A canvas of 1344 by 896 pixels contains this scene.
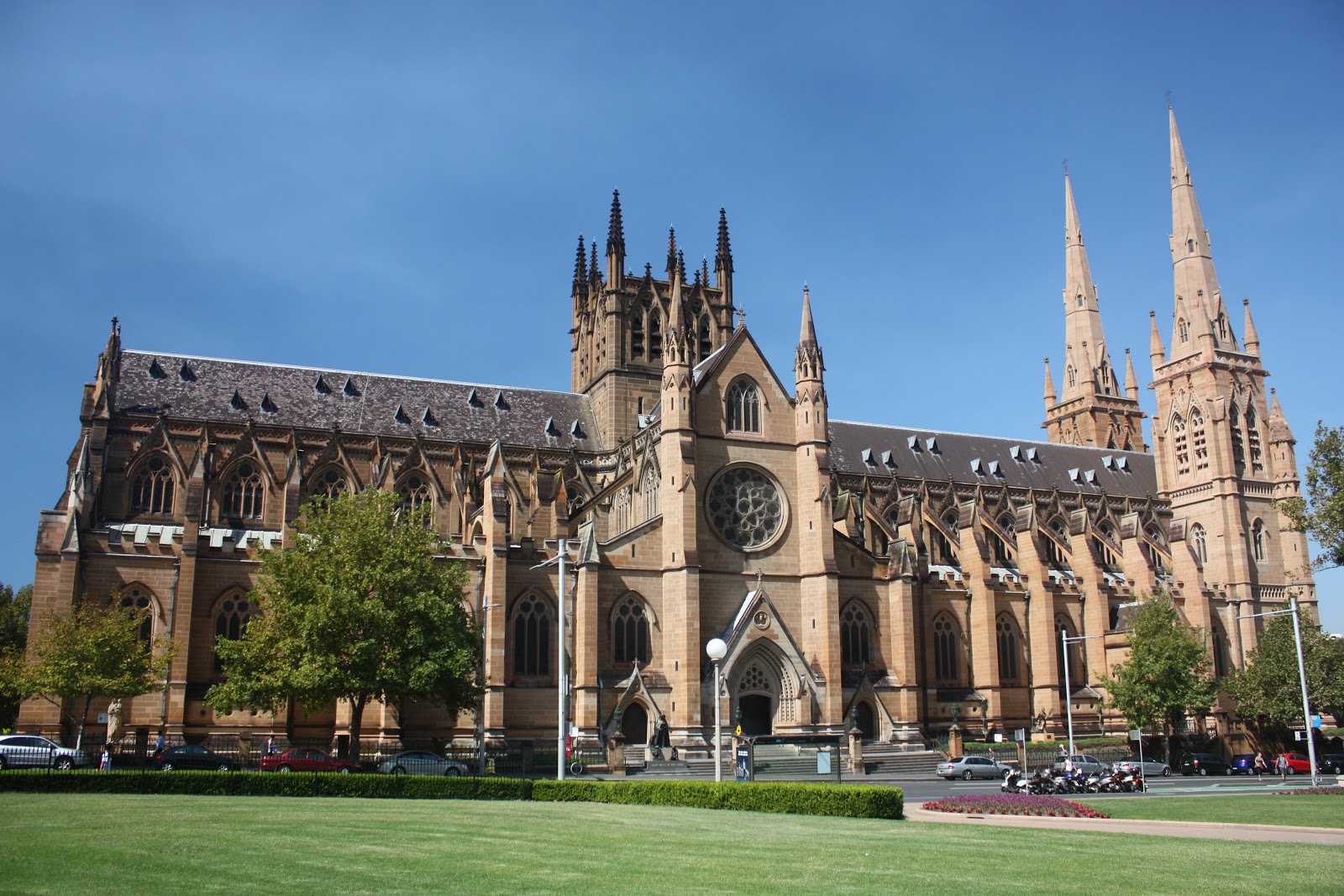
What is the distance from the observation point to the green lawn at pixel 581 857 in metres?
14.4

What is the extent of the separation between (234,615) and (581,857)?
41.2 metres

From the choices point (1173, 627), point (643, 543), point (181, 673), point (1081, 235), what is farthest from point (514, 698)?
point (1081, 235)

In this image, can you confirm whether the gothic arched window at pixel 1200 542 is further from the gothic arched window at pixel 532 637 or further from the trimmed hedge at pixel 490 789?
the trimmed hedge at pixel 490 789

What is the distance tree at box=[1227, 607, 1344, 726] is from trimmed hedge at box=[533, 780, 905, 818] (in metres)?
47.4

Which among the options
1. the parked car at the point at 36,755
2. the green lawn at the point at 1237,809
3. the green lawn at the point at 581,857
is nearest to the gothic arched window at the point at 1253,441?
the green lawn at the point at 1237,809

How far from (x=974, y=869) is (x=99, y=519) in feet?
171

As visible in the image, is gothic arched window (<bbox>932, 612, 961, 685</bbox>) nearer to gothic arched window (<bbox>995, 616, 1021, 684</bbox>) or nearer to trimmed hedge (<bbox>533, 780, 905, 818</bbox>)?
gothic arched window (<bbox>995, 616, 1021, 684</bbox>)

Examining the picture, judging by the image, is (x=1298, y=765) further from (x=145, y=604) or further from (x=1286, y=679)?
(x=145, y=604)

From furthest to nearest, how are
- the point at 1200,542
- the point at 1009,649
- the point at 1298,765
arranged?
the point at 1200,542
the point at 1009,649
the point at 1298,765

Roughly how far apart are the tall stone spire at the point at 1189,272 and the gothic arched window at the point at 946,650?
35298 mm

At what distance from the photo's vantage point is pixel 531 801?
30.9m

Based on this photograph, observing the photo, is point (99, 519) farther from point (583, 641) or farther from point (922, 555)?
point (922, 555)

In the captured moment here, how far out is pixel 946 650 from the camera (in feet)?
219

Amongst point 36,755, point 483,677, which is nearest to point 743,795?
point 483,677
